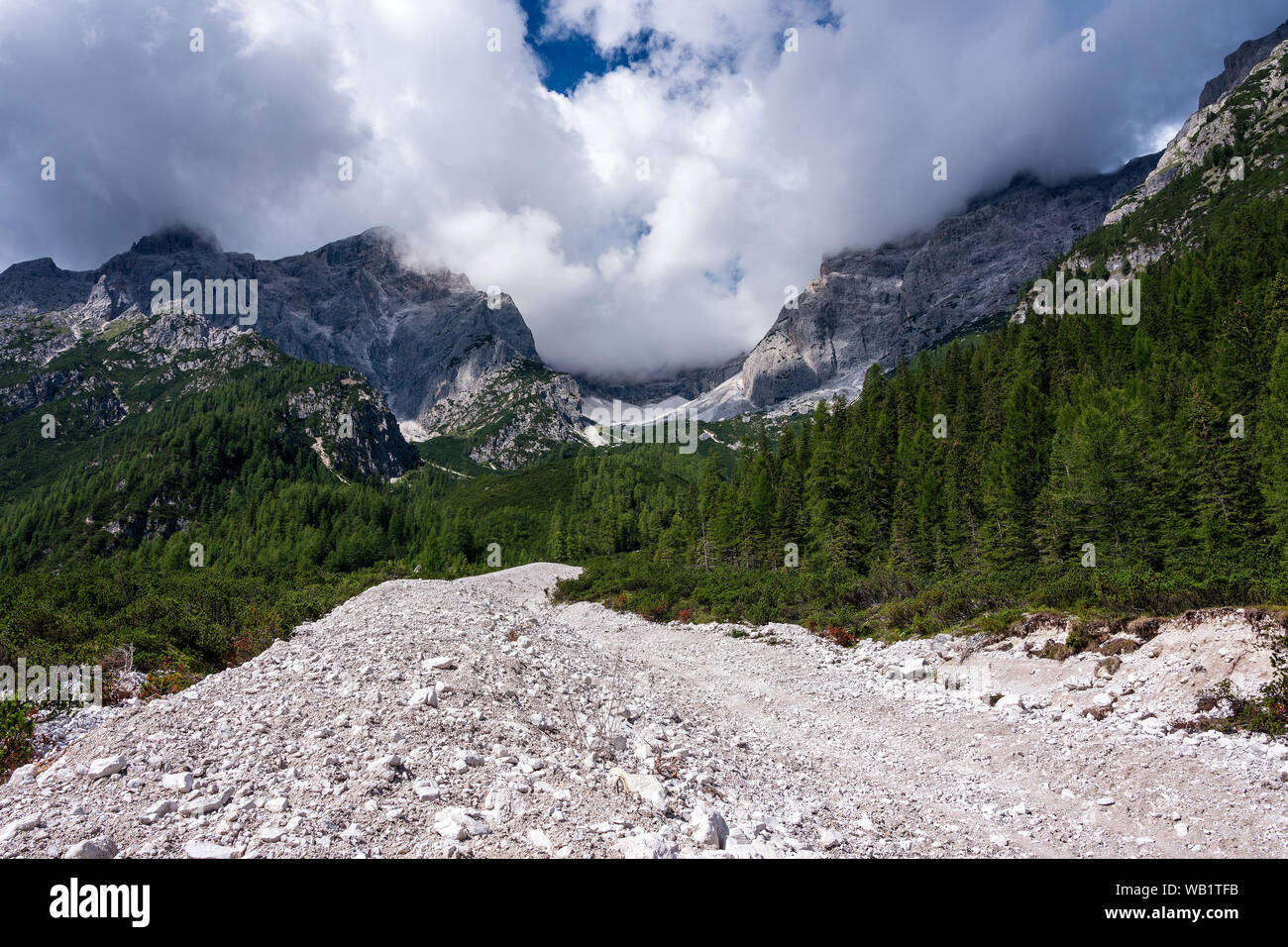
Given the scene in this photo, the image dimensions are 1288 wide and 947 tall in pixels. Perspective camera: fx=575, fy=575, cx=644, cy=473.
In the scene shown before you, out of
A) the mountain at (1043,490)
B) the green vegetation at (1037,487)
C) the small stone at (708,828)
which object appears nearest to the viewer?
the small stone at (708,828)

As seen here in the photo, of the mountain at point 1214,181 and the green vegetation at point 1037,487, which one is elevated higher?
the mountain at point 1214,181

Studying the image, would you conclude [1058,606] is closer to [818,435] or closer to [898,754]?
[898,754]

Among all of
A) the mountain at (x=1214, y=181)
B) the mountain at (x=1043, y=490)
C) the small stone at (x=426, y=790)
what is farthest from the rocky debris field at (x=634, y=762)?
the mountain at (x=1214, y=181)

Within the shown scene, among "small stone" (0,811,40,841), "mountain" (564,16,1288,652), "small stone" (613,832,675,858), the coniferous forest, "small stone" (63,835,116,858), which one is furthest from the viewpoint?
"mountain" (564,16,1288,652)

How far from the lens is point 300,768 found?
22.8ft

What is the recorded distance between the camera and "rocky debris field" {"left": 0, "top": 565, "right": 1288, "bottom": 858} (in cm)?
592

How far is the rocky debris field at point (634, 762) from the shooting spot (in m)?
5.92

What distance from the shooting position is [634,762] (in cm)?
902

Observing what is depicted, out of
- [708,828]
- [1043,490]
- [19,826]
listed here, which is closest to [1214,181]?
[1043,490]

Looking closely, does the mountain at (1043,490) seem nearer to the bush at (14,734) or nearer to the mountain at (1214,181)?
the bush at (14,734)

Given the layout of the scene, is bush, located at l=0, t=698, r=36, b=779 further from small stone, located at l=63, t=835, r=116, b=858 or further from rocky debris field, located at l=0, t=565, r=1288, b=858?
small stone, located at l=63, t=835, r=116, b=858

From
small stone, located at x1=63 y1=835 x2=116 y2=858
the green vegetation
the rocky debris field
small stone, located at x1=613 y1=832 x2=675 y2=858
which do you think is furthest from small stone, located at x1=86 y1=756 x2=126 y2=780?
the green vegetation

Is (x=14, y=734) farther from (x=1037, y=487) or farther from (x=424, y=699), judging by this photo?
(x=1037, y=487)

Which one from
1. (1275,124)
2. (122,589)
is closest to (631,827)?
(122,589)
